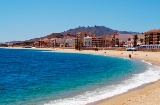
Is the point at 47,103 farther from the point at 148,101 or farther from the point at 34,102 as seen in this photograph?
the point at 148,101

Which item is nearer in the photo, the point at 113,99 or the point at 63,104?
the point at 63,104

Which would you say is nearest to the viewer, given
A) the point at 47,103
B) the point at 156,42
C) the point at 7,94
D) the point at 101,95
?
the point at 47,103

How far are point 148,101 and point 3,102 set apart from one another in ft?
29.3

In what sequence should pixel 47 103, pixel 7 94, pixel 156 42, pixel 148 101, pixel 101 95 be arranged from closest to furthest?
pixel 148 101, pixel 47 103, pixel 101 95, pixel 7 94, pixel 156 42

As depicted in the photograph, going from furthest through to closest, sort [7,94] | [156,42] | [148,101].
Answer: [156,42] < [7,94] < [148,101]

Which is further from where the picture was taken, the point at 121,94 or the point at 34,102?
the point at 121,94

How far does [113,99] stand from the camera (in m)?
19.4

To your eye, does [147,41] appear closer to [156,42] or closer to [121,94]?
[156,42]

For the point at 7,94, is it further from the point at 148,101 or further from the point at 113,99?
the point at 148,101

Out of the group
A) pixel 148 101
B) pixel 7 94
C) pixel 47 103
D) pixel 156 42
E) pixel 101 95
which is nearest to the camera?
pixel 148 101

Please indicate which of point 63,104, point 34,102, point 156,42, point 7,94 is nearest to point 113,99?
point 63,104

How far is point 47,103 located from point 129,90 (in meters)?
7.81

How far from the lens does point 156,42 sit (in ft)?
524

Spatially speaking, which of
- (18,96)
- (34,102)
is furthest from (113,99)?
(18,96)
